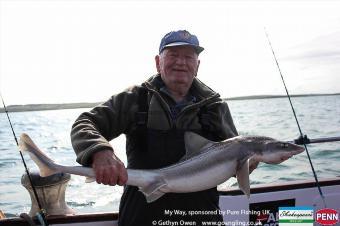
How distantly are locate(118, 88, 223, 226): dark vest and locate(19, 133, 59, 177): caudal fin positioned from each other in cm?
69

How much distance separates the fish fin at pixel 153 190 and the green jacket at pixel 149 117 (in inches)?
18.3

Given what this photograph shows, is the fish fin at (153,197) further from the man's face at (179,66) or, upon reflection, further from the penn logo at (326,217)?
the penn logo at (326,217)

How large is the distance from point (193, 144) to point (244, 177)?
0.52m

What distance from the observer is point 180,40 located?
338 cm

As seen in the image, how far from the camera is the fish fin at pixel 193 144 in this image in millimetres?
3104

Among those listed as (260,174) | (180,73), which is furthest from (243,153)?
(260,174)

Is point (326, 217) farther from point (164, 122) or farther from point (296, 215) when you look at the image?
point (164, 122)

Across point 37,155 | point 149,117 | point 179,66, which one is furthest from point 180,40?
point 37,155

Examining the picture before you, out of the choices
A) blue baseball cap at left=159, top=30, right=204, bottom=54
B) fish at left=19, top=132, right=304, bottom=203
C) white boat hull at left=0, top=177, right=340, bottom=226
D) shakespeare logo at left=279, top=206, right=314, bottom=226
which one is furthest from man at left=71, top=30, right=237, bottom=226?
shakespeare logo at left=279, top=206, right=314, bottom=226

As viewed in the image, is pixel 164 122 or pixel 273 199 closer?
pixel 164 122

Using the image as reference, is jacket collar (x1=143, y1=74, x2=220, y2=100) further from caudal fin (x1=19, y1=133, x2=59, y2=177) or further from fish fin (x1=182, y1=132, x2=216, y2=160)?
caudal fin (x1=19, y1=133, x2=59, y2=177)

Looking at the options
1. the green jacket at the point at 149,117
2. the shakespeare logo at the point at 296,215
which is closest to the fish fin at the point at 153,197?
the green jacket at the point at 149,117

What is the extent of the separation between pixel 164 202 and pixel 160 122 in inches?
26.7

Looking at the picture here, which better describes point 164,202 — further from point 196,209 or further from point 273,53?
point 273,53
